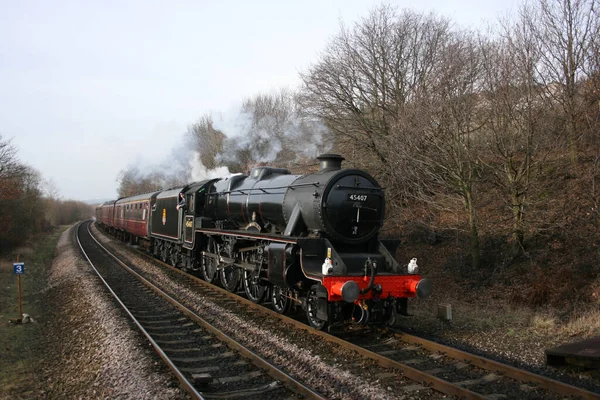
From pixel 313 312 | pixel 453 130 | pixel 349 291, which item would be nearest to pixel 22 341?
pixel 313 312

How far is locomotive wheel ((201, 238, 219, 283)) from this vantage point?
12.9 m

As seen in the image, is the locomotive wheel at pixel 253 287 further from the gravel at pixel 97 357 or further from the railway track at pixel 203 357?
the gravel at pixel 97 357

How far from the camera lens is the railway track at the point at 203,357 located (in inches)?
211

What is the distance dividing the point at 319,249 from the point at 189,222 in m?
7.77

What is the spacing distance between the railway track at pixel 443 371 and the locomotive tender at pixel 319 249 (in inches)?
21.2

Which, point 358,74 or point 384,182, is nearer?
point 384,182

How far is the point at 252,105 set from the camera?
76.2ft

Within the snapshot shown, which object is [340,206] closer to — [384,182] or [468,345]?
[468,345]

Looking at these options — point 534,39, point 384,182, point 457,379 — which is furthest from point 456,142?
point 457,379

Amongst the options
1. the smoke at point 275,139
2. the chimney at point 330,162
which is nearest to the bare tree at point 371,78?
the smoke at point 275,139

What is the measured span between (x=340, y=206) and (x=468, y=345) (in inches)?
121

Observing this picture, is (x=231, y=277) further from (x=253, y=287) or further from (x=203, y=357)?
(x=203, y=357)

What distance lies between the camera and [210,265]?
529 inches

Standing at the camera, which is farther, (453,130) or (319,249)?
(453,130)
